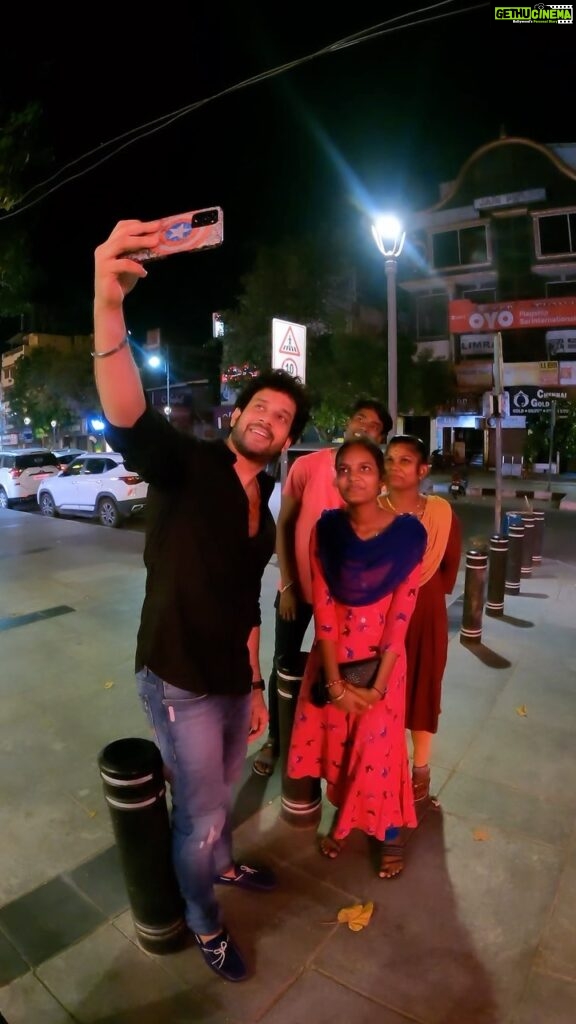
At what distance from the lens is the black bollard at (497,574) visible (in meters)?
6.21

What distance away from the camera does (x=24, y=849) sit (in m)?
2.88

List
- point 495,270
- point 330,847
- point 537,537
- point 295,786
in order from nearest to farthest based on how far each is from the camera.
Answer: point 330,847 → point 295,786 → point 537,537 → point 495,270

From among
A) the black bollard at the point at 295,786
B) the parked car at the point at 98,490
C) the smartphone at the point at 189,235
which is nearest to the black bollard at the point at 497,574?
the black bollard at the point at 295,786

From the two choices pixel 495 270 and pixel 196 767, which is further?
pixel 495 270

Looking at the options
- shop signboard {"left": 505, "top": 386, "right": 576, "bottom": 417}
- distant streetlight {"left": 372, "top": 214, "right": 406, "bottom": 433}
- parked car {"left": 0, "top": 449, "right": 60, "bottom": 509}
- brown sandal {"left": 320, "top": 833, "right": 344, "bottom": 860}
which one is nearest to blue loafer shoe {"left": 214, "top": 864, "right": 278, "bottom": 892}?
brown sandal {"left": 320, "top": 833, "right": 344, "bottom": 860}

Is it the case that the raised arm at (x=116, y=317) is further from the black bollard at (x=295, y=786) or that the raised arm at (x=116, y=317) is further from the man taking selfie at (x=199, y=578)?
the black bollard at (x=295, y=786)

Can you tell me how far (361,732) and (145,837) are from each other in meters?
0.93

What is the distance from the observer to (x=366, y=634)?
2.51 m

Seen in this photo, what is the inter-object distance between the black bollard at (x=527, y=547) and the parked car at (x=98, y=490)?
745 cm

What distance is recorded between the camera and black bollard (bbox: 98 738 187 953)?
2.08 metres

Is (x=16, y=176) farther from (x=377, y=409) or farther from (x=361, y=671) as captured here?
(x=361, y=671)

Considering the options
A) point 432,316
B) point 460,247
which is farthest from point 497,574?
point 432,316

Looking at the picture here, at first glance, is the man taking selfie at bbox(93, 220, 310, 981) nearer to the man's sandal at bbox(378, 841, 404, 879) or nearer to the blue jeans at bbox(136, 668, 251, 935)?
the blue jeans at bbox(136, 668, 251, 935)

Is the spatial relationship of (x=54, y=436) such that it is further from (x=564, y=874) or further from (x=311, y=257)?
(x=564, y=874)
